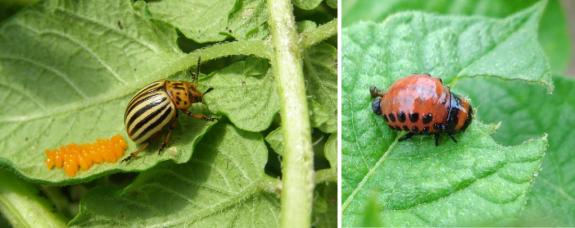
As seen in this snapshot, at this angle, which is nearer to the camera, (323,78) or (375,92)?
(375,92)

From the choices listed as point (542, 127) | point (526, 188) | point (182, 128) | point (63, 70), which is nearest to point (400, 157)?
point (526, 188)

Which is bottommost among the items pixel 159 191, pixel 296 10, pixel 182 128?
pixel 159 191

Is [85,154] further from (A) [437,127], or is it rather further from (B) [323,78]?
(A) [437,127]

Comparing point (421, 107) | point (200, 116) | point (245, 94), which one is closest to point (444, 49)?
point (421, 107)

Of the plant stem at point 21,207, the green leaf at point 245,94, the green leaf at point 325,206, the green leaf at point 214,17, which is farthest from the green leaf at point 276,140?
the plant stem at point 21,207

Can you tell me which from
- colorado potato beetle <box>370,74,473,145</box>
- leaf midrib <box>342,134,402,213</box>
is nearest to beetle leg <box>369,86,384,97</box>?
colorado potato beetle <box>370,74,473,145</box>

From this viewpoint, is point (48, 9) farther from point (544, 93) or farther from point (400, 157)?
point (544, 93)

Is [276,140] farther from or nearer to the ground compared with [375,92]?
nearer to the ground
